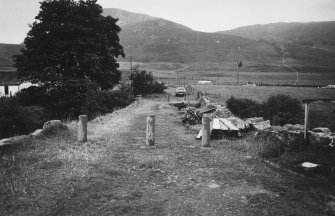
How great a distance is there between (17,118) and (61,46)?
646 centimetres

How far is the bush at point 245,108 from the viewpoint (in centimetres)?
2186

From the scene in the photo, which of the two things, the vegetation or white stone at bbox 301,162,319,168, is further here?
the vegetation

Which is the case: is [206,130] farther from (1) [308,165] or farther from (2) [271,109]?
(2) [271,109]

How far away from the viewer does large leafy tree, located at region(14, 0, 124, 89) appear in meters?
23.8

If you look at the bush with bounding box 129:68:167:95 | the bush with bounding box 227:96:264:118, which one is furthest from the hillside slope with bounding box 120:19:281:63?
the bush with bounding box 227:96:264:118

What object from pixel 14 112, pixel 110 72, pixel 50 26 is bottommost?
pixel 14 112

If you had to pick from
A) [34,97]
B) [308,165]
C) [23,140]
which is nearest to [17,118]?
[34,97]

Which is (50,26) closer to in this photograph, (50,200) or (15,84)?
(50,200)

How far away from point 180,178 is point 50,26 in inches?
843

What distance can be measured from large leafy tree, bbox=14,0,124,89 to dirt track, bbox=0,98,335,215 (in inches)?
620

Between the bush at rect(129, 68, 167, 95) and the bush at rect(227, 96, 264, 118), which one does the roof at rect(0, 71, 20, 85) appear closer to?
the bush at rect(129, 68, 167, 95)

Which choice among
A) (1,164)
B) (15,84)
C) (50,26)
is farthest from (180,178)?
(15,84)

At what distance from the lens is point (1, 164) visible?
723 centimetres

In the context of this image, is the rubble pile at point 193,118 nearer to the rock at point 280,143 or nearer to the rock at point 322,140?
the rock at point 280,143
